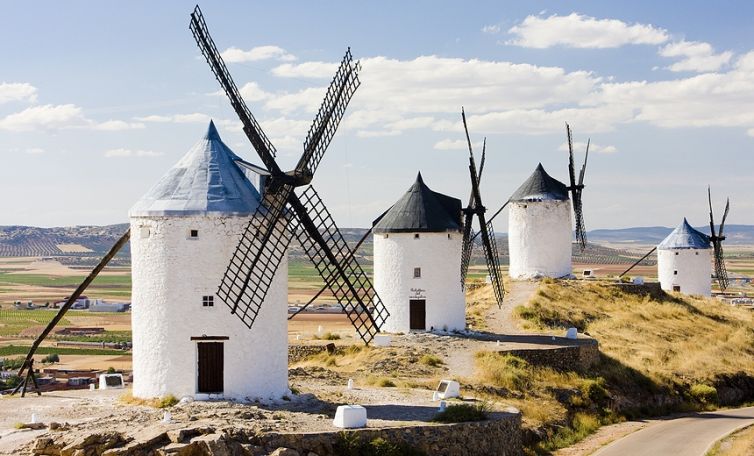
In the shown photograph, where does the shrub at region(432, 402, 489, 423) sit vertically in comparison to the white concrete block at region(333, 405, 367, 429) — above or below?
below

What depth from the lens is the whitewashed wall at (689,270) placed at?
4619cm

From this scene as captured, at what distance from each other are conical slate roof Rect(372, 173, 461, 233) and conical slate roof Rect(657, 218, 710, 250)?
58.3 ft

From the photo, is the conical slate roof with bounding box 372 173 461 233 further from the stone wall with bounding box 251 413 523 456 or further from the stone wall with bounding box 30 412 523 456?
the stone wall with bounding box 30 412 523 456

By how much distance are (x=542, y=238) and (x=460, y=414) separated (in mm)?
23861

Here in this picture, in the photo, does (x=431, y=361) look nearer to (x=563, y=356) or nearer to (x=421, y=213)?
(x=563, y=356)

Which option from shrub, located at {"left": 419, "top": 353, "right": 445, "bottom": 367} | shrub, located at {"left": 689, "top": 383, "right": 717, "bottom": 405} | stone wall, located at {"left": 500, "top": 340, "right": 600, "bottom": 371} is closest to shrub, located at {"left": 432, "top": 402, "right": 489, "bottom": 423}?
shrub, located at {"left": 419, "top": 353, "right": 445, "bottom": 367}

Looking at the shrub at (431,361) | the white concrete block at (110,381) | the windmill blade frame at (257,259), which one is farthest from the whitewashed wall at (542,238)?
the windmill blade frame at (257,259)

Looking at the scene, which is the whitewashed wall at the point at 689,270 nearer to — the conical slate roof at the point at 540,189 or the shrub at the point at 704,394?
the conical slate roof at the point at 540,189

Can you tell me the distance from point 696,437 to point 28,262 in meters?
189

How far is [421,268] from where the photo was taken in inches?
1232

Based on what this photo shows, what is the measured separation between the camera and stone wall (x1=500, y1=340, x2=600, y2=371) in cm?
2730

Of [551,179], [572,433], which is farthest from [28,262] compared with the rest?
[572,433]

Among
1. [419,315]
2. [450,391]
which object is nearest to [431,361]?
[419,315]

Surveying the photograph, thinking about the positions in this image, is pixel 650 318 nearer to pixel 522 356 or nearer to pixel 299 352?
pixel 522 356
